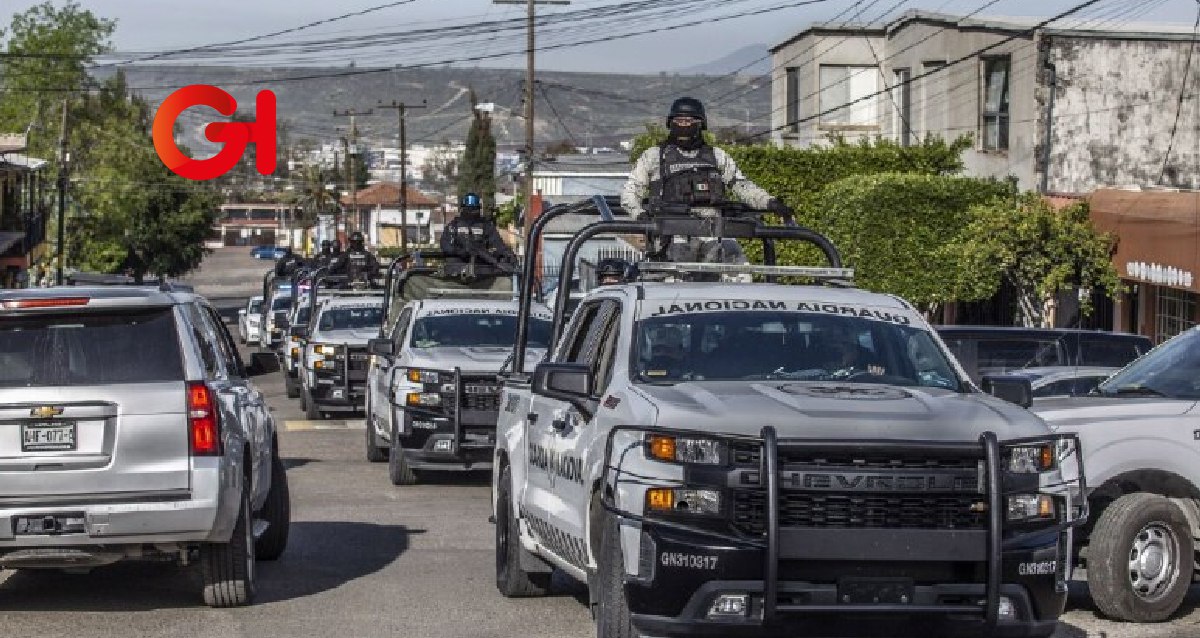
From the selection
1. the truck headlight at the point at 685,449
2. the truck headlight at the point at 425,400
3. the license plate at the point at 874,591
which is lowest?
the truck headlight at the point at 425,400

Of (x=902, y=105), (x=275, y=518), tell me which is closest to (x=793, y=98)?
(x=902, y=105)

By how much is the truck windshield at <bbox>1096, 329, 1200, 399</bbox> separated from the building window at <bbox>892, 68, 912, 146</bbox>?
3569cm

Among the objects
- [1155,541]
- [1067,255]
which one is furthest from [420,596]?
[1067,255]

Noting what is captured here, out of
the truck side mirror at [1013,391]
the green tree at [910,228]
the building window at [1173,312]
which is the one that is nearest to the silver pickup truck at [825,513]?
the truck side mirror at [1013,391]

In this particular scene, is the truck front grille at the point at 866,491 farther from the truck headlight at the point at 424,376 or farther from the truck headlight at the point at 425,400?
the truck headlight at the point at 424,376

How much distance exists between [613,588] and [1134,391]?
4972 millimetres

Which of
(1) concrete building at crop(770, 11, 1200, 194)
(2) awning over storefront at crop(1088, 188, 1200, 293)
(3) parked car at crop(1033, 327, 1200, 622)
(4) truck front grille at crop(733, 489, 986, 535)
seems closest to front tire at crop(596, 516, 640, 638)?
(4) truck front grille at crop(733, 489, 986, 535)

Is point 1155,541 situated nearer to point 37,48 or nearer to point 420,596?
point 420,596

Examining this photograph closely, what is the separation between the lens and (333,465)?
74.9 ft

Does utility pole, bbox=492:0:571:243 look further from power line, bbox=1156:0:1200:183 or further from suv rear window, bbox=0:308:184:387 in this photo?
suv rear window, bbox=0:308:184:387

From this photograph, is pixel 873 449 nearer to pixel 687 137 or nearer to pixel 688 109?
pixel 687 137

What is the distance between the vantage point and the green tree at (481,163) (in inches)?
4967

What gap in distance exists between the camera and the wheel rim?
11578 mm

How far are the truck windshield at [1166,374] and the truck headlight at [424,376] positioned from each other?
825cm
